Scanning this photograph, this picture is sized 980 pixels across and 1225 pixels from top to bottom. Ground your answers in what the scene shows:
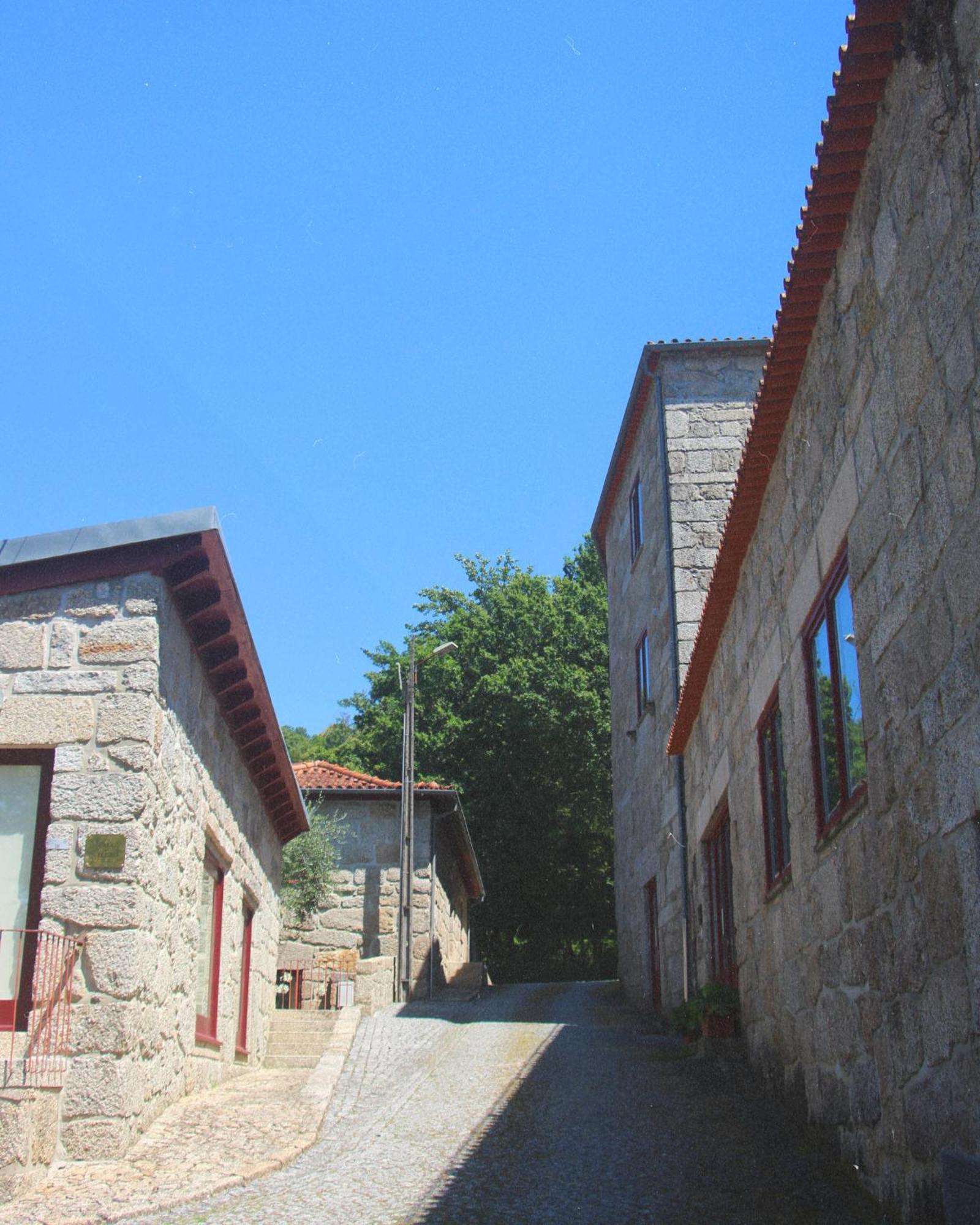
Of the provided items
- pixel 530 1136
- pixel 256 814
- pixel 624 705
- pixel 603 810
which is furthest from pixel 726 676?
pixel 603 810

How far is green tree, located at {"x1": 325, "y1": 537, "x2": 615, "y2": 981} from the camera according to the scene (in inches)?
1242

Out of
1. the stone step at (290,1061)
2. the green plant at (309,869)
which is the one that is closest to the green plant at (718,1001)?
the stone step at (290,1061)

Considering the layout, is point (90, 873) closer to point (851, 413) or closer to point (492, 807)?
point (851, 413)

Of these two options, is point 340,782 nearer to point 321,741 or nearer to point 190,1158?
point 190,1158

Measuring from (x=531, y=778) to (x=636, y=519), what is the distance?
15.1 metres

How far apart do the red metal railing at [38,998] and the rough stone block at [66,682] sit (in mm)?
1361

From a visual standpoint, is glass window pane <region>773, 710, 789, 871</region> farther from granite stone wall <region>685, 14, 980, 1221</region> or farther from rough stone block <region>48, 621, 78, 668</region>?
rough stone block <region>48, 621, 78, 668</region>

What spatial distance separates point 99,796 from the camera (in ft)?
23.7

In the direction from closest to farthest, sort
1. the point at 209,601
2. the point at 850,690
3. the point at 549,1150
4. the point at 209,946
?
the point at 850,690 < the point at 549,1150 < the point at 209,601 < the point at 209,946

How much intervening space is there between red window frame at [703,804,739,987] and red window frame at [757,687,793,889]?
1.84 meters

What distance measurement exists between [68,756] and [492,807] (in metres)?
24.9

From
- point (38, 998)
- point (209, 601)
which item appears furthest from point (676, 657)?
point (38, 998)

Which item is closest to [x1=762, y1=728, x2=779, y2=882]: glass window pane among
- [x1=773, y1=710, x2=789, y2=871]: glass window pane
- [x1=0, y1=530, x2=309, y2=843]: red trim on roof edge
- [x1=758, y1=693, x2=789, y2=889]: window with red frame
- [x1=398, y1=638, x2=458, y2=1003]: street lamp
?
[x1=758, y1=693, x2=789, y2=889]: window with red frame

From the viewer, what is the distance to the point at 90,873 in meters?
7.10
